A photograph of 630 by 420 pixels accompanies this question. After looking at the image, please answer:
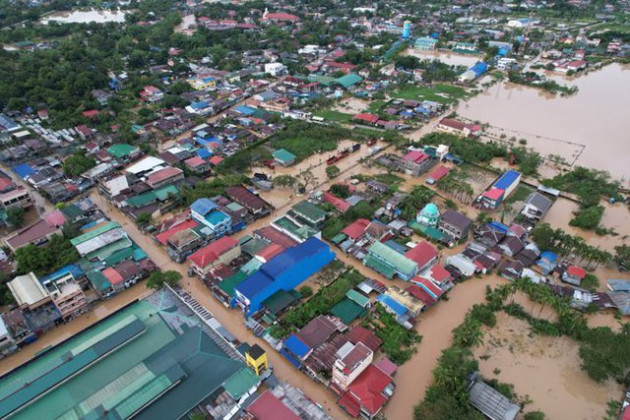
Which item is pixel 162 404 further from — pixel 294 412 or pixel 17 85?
pixel 17 85

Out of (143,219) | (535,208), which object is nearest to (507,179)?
(535,208)

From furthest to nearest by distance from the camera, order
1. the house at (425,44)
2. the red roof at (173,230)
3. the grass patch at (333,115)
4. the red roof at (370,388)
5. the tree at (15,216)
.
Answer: the house at (425,44) < the grass patch at (333,115) < the tree at (15,216) < the red roof at (173,230) < the red roof at (370,388)

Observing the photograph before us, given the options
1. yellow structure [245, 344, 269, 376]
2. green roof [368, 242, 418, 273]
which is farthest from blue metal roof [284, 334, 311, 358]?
green roof [368, 242, 418, 273]

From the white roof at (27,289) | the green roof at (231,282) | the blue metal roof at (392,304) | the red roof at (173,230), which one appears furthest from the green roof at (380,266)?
the white roof at (27,289)

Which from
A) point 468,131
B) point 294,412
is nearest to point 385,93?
point 468,131

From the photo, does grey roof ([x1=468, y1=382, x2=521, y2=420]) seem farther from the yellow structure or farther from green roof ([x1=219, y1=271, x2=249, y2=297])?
green roof ([x1=219, y1=271, x2=249, y2=297])

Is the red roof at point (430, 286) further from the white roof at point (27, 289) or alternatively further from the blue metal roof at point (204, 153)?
the blue metal roof at point (204, 153)

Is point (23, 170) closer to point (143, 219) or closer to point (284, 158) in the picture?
point (143, 219)
